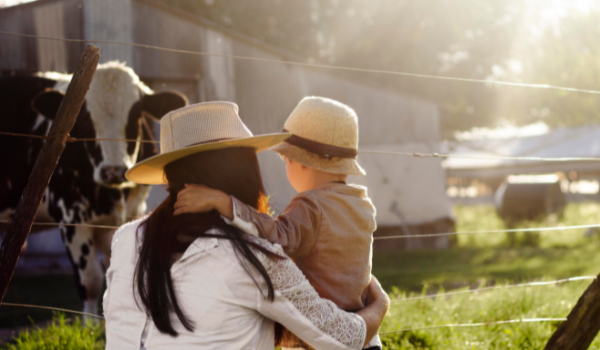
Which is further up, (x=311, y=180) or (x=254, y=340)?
(x=311, y=180)

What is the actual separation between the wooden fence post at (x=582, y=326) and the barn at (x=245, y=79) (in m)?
4.47

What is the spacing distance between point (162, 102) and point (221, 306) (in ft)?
9.77

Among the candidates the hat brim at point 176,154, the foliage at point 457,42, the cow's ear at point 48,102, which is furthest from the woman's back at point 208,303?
the foliage at point 457,42

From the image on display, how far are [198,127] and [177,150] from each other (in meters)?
0.11

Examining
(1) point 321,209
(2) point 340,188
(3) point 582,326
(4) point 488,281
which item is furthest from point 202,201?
(4) point 488,281

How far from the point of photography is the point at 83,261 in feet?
13.7

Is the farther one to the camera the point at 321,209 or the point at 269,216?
the point at 321,209

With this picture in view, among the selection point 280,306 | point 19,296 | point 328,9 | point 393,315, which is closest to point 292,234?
point 280,306

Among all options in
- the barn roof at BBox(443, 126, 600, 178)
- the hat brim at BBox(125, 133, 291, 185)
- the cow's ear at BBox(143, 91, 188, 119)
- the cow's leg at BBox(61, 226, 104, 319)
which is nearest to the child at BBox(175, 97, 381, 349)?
the hat brim at BBox(125, 133, 291, 185)

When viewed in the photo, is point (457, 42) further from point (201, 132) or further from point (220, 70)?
point (201, 132)

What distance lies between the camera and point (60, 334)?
11.2 ft

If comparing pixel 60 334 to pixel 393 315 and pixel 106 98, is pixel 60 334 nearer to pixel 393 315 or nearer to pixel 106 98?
pixel 106 98

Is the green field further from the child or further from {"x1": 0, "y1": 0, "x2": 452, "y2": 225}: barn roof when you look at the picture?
{"x1": 0, "y1": 0, "x2": 452, "y2": 225}: barn roof

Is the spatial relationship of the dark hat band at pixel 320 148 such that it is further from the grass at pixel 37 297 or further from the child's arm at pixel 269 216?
the grass at pixel 37 297
